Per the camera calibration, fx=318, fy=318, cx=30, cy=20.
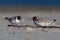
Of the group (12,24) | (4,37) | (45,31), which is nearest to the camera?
(4,37)

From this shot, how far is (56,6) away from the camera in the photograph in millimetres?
12055

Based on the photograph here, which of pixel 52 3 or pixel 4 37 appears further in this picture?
pixel 52 3

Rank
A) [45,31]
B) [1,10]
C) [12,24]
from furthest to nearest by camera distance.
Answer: [1,10], [12,24], [45,31]

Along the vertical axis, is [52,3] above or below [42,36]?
above

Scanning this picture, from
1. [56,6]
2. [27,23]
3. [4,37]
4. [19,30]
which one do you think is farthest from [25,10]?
[4,37]

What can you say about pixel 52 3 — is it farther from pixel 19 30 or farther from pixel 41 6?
pixel 19 30

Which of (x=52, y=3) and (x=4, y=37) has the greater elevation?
(x=52, y=3)

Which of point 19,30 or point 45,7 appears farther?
point 45,7

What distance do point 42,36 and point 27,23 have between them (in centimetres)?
170

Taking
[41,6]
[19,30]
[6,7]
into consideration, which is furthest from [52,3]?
[19,30]

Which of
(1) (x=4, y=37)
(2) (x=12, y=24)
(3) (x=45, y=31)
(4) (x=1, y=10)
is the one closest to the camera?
(1) (x=4, y=37)

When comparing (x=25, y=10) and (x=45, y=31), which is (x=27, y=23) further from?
(x=25, y=10)

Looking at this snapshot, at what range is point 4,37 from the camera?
717cm

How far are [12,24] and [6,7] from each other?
13.0 ft
